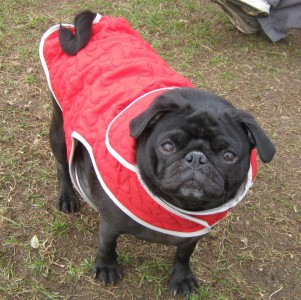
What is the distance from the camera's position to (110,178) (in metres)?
2.07

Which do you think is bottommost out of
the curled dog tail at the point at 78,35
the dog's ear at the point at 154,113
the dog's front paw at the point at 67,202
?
the dog's front paw at the point at 67,202

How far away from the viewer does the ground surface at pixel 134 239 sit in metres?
2.63

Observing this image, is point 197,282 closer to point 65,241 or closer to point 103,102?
point 65,241

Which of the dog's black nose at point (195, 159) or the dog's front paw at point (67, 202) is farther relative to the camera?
the dog's front paw at point (67, 202)

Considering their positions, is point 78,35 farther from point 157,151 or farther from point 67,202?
point 67,202

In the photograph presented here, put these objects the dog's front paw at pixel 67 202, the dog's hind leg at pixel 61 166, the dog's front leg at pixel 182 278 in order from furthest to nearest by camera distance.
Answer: the dog's front paw at pixel 67 202 → the dog's hind leg at pixel 61 166 → the dog's front leg at pixel 182 278

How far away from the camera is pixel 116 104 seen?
2.20m

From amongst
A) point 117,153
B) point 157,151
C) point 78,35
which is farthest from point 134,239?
point 78,35

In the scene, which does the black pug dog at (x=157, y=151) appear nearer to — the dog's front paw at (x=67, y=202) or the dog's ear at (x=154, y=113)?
the dog's ear at (x=154, y=113)

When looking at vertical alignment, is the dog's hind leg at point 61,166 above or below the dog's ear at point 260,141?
below

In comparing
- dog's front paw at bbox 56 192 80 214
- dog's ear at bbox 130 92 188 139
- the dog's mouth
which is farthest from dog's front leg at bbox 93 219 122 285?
dog's ear at bbox 130 92 188 139

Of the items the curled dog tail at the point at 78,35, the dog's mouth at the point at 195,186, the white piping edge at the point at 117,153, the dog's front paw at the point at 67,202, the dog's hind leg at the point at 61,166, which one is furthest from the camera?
the dog's front paw at the point at 67,202

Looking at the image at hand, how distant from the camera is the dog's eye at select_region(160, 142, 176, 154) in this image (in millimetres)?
1853

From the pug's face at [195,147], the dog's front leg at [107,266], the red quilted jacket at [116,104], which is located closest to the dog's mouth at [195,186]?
the pug's face at [195,147]
